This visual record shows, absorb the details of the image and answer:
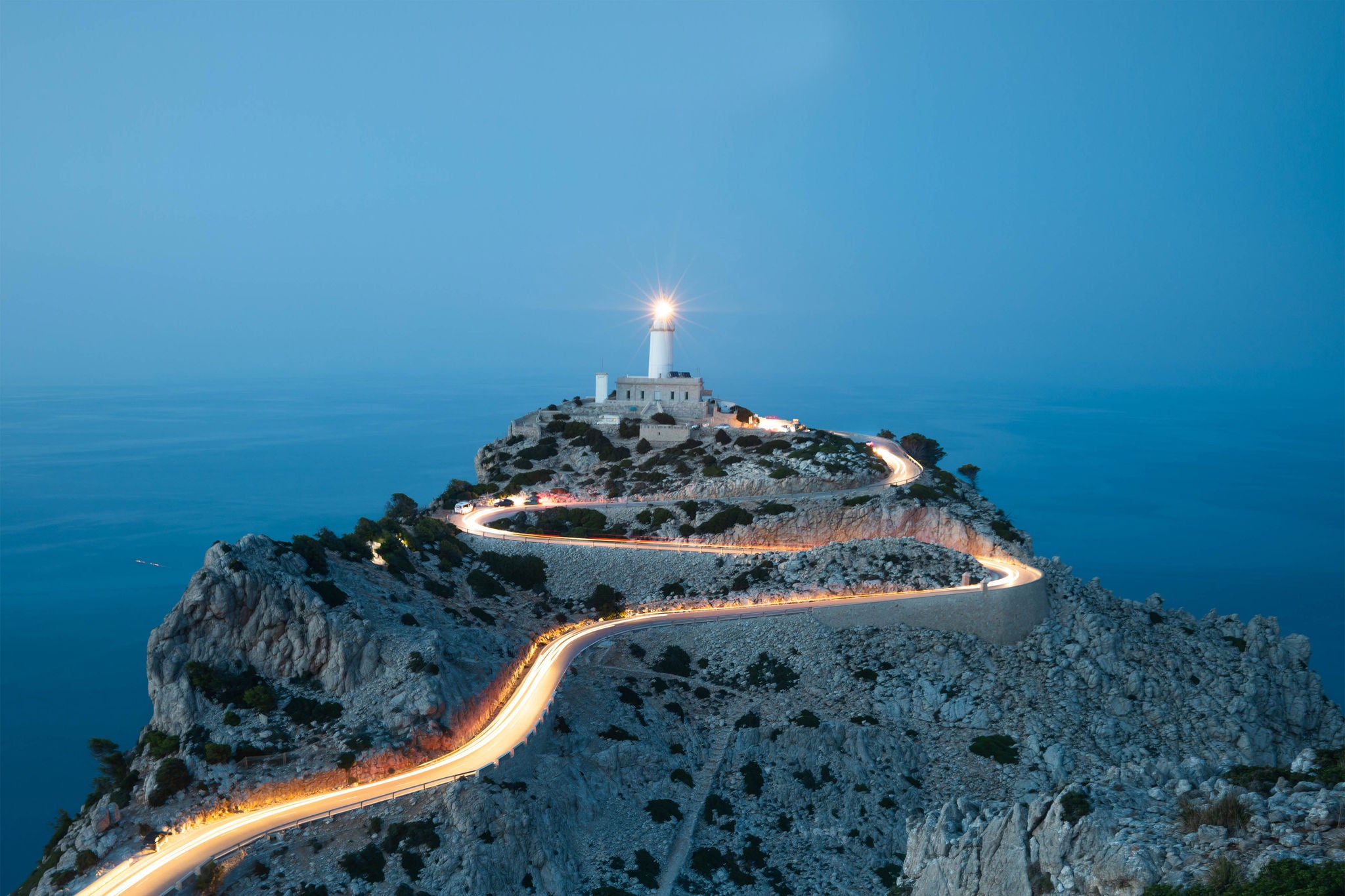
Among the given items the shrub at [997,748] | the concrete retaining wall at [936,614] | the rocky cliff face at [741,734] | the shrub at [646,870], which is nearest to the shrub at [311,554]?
the rocky cliff face at [741,734]

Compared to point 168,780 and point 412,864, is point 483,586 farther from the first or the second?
point 412,864

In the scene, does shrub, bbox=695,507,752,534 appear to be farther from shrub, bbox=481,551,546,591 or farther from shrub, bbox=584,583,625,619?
shrub, bbox=481,551,546,591

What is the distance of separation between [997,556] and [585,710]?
28.9m

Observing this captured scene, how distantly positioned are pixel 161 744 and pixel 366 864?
8.89 metres

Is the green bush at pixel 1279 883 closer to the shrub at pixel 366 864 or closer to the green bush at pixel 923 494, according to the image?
the shrub at pixel 366 864

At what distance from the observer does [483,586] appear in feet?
146

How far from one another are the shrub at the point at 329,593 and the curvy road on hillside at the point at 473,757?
305 inches

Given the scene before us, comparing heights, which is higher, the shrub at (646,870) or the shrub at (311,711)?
the shrub at (311,711)

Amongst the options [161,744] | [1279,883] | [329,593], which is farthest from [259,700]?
[1279,883]

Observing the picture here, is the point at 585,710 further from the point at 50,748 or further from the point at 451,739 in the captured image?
the point at 50,748

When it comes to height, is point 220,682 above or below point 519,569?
below

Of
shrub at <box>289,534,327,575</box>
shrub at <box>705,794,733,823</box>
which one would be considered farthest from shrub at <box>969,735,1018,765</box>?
shrub at <box>289,534,327,575</box>

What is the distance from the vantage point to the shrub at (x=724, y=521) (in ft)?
179

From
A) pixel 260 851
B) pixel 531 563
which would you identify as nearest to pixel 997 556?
pixel 531 563
